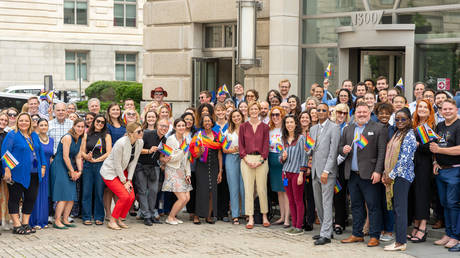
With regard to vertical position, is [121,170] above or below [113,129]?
below

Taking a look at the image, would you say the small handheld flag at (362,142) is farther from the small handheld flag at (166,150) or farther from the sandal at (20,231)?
the sandal at (20,231)

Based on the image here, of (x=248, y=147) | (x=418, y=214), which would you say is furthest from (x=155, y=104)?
(x=418, y=214)

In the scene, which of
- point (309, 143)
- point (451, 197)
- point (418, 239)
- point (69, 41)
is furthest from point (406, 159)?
point (69, 41)

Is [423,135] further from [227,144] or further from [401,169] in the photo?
[227,144]

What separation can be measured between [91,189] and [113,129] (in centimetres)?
104

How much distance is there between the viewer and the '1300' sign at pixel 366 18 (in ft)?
52.3

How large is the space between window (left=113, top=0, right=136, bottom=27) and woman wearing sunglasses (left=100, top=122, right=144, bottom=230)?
4131 centimetres

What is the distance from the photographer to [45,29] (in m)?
48.9

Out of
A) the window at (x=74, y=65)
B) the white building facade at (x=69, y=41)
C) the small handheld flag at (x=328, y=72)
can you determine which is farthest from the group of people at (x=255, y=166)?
the window at (x=74, y=65)

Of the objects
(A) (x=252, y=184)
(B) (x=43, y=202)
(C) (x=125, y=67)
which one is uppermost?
(C) (x=125, y=67)

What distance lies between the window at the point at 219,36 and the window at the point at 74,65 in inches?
1250

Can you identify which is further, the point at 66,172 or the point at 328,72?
the point at 328,72

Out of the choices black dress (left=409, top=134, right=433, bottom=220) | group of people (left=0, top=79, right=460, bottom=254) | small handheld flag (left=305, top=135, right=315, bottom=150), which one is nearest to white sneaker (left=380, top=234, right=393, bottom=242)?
group of people (left=0, top=79, right=460, bottom=254)

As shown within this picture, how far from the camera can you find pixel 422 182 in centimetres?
1015
